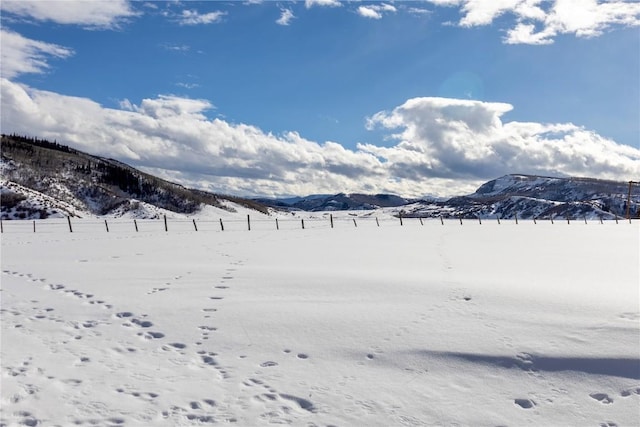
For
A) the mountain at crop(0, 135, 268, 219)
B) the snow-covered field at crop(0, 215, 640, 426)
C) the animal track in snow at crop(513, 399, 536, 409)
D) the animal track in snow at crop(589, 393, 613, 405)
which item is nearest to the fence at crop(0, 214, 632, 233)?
the snow-covered field at crop(0, 215, 640, 426)

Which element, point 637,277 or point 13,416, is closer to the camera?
point 13,416

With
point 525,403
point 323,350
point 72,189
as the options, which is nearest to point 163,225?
point 323,350

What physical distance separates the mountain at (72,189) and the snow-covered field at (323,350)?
109 metres

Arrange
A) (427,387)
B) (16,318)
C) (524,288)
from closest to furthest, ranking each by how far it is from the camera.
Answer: (427,387) → (16,318) → (524,288)

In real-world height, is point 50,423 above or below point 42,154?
below

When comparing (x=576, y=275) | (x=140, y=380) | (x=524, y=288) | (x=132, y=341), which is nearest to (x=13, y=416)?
(x=140, y=380)

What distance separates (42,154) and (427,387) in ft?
700

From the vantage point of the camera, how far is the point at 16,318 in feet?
29.7

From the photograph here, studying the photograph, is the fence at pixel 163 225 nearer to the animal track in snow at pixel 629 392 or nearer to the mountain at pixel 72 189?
the animal track in snow at pixel 629 392

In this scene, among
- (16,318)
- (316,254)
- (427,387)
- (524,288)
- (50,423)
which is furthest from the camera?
(316,254)

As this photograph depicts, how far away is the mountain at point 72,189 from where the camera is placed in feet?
365

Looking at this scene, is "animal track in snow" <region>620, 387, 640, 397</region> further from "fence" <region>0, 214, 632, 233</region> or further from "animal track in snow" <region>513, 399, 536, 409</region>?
"fence" <region>0, 214, 632, 233</region>

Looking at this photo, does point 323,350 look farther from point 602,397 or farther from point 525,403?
point 602,397

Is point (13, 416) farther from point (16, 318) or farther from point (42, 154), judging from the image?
point (42, 154)
